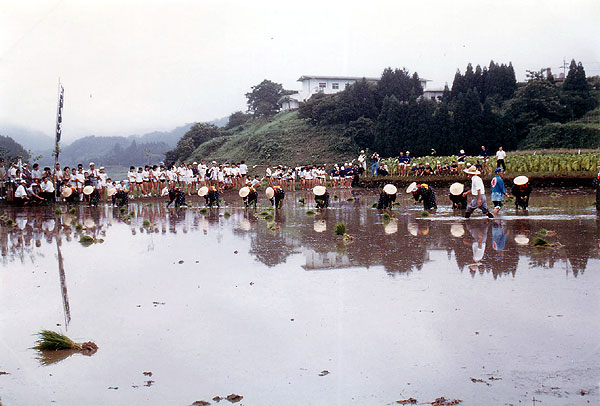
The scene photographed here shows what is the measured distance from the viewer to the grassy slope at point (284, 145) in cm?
7256

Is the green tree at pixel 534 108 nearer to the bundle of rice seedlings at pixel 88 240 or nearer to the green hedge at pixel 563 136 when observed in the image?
the green hedge at pixel 563 136

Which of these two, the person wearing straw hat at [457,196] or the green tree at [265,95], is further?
the green tree at [265,95]

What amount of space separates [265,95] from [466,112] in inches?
2130

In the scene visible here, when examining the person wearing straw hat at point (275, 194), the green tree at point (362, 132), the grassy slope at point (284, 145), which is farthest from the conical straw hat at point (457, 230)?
the green tree at point (362, 132)

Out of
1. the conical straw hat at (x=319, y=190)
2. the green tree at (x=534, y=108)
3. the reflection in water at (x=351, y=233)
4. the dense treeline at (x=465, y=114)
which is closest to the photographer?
the reflection in water at (x=351, y=233)

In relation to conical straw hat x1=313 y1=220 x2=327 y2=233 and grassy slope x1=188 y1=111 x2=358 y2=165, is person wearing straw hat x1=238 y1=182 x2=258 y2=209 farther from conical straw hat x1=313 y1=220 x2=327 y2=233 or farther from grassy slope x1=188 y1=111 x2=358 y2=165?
grassy slope x1=188 y1=111 x2=358 y2=165

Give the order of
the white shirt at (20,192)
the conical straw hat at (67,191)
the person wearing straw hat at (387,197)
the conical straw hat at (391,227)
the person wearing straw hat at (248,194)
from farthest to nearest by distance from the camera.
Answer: the conical straw hat at (67,191)
the white shirt at (20,192)
the person wearing straw hat at (248,194)
the person wearing straw hat at (387,197)
the conical straw hat at (391,227)

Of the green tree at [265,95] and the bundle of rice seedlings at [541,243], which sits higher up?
the green tree at [265,95]

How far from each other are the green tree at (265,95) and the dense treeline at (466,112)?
96.1 feet

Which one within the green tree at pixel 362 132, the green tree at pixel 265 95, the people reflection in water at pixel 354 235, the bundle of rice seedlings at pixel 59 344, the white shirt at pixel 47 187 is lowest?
the bundle of rice seedlings at pixel 59 344

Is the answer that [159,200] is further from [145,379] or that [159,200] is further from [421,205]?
[145,379]

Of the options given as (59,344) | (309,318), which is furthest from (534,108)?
(59,344)

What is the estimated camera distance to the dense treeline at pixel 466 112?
6288 centimetres

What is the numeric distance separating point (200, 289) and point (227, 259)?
8.22ft
